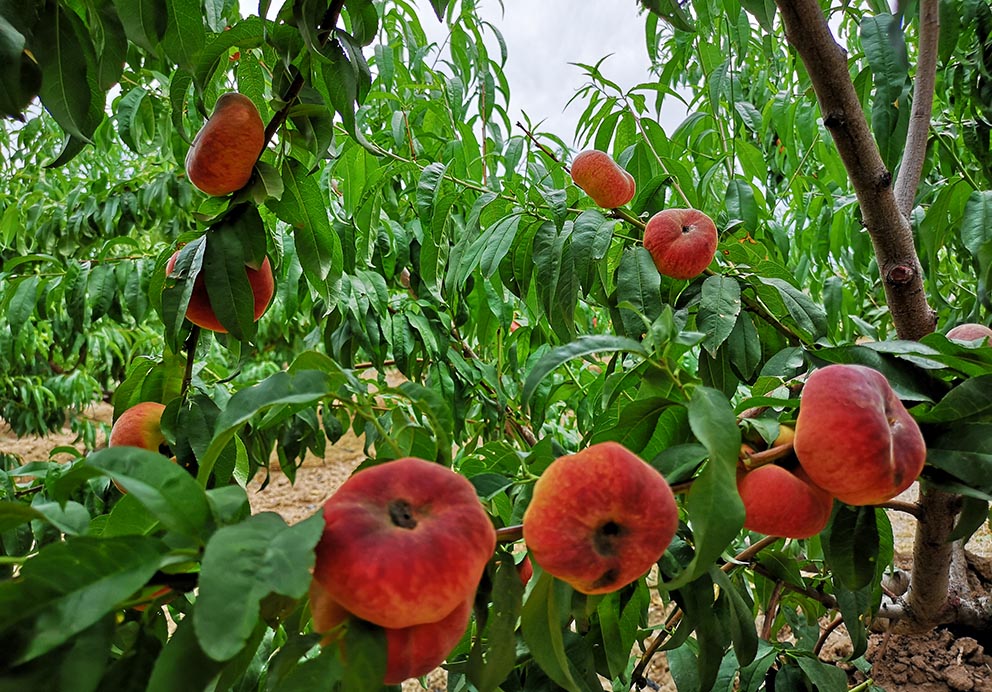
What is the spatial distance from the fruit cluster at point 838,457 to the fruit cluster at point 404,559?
0.17 metres

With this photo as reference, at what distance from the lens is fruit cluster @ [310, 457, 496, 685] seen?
31cm

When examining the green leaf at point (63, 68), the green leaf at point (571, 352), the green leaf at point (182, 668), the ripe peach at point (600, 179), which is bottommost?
the green leaf at point (182, 668)

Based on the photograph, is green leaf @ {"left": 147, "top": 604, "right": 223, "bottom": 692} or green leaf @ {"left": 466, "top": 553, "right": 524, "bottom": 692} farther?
green leaf @ {"left": 466, "top": 553, "right": 524, "bottom": 692}

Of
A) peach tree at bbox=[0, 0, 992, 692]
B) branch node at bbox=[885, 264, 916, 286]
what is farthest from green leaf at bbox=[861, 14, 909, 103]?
branch node at bbox=[885, 264, 916, 286]

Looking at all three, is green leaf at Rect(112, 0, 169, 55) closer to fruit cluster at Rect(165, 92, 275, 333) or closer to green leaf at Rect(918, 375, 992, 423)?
fruit cluster at Rect(165, 92, 275, 333)

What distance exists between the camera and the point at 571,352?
0.41 m

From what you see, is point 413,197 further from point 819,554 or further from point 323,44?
point 819,554

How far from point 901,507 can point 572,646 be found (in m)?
0.30

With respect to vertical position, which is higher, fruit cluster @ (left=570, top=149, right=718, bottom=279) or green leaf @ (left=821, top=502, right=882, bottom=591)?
fruit cluster @ (left=570, top=149, right=718, bottom=279)

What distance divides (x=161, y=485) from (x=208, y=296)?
0.29 metres

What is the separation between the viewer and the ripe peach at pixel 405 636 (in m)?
0.33

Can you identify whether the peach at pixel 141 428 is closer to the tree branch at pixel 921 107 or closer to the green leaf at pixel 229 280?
the green leaf at pixel 229 280

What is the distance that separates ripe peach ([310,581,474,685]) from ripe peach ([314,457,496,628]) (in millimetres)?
18

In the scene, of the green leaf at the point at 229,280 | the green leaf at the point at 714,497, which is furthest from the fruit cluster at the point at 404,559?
the green leaf at the point at 229,280
